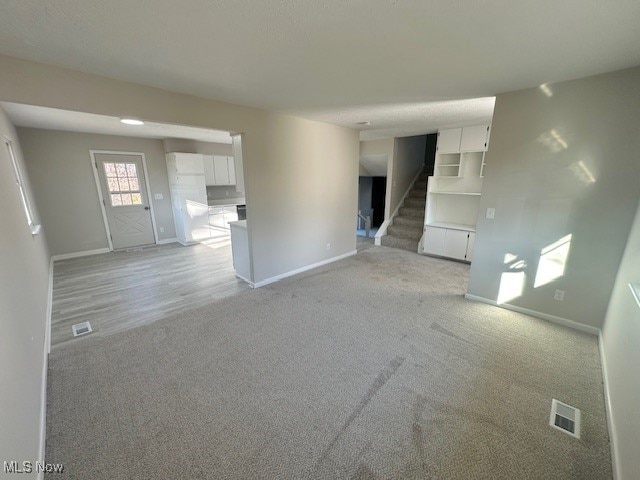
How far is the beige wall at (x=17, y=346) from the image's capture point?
1.19 meters

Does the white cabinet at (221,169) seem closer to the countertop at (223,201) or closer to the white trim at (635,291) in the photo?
the countertop at (223,201)

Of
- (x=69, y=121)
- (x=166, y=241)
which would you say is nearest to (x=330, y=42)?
(x=69, y=121)

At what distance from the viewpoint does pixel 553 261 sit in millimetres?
2764

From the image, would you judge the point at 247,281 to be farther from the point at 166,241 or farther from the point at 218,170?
the point at 218,170

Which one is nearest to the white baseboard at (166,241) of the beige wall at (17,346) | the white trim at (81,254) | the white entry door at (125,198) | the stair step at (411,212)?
the white entry door at (125,198)

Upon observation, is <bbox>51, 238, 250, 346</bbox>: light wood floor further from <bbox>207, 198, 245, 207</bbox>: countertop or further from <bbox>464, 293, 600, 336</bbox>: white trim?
<bbox>464, 293, 600, 336</bbox>: white trim

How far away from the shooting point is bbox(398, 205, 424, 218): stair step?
6141 millimetres

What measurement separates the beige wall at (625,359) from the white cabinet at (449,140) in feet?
9.65

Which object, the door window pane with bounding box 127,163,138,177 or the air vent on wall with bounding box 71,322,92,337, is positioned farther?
the door window pane with bounding box 127,163,138,177

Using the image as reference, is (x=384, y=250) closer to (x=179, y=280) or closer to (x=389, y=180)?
(x=389, y=180)

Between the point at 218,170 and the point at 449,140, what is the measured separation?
519cm

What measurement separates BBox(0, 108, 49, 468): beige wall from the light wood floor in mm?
626

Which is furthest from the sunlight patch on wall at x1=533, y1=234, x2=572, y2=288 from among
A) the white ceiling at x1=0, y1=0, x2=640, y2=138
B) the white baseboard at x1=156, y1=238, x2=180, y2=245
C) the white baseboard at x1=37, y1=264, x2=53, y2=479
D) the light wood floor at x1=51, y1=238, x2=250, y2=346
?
the white baseboard at x1=156, y1=238, x2=180, y2=245

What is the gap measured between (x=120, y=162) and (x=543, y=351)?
7409 mm
